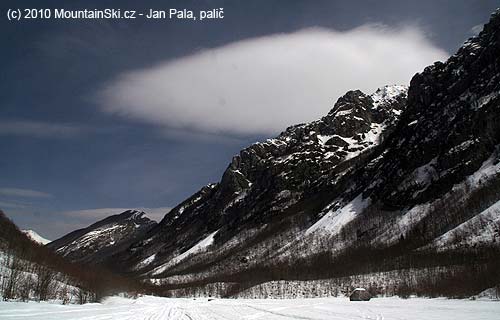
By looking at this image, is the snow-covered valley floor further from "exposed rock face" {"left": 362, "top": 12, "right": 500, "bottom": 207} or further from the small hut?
"exposed rock face" {"left": 362, "top": 12, "right": 500, "bottom": 207}

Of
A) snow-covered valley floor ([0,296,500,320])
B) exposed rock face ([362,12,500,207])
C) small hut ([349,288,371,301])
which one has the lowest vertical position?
small hut ([349,288,371,301])

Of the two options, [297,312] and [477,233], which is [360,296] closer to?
[297,312]

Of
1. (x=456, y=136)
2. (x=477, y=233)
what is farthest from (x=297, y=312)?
(x=456, y=136)

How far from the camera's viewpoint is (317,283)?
355 feet

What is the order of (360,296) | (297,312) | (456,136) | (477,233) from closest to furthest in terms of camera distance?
(297,312), (360,296), (477,233), (456,136)

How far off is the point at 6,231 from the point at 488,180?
13293 cm

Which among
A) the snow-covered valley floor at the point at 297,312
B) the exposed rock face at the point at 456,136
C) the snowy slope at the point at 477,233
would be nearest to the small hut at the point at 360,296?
the snow-covered valley floor at the point at 297,312

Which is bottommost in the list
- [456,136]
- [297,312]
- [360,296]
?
[360,296]

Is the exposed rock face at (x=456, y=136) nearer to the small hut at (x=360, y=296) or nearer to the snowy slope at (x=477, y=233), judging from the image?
the snowy slope at (x=477, y=233)

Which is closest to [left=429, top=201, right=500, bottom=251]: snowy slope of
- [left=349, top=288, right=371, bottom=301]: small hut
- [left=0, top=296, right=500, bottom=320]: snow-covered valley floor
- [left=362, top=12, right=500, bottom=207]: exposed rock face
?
[left=362, top=12, right=500, bottom=207]: exposed rock face

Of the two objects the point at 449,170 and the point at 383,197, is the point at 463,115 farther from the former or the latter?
the point at 383,197

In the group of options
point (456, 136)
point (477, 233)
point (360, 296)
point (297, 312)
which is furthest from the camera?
point (456, 136)

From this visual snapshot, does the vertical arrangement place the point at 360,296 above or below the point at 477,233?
below

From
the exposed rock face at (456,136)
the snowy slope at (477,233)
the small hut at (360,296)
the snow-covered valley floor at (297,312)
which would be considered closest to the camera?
the snow-covered valley floor at (297,312)
